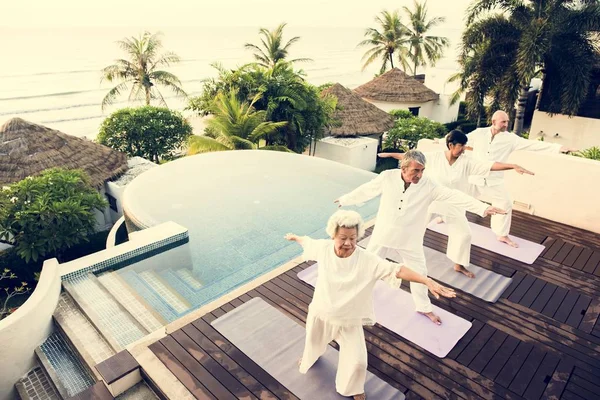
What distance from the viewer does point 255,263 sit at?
21.4 feet

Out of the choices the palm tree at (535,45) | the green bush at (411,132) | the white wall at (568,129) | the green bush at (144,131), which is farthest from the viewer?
the green bush at (411,132)

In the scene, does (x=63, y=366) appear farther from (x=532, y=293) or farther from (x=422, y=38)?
(x=422, y=38)

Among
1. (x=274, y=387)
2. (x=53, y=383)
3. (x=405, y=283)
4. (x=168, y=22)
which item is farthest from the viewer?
(x=168, y=22)

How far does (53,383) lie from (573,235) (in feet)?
23.6

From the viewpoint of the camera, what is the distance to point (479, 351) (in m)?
3.74

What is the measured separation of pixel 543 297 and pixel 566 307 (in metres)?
0.23

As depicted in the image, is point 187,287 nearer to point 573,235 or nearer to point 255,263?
point 255,263

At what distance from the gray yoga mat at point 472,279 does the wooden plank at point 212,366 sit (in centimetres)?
200

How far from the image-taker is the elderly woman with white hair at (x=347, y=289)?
272cm

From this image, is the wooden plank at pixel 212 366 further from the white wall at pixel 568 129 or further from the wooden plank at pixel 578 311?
the white wall at pixel 568 129

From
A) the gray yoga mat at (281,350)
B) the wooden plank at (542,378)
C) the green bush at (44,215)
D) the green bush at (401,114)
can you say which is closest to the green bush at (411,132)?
the green bush at (401,114)

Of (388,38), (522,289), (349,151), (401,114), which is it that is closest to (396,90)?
(401,114)

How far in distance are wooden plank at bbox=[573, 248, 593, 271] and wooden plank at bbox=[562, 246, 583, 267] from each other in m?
0.04

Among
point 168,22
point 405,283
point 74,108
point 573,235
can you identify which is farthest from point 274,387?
point 168,22
